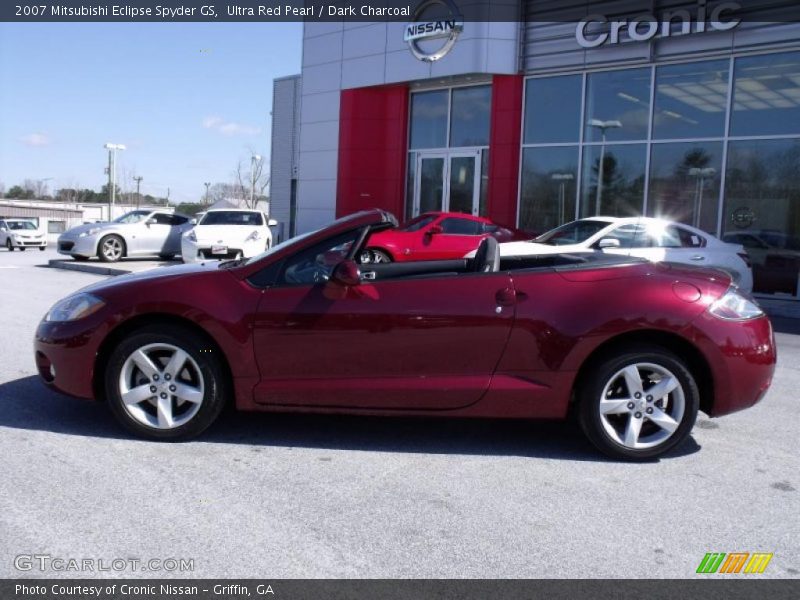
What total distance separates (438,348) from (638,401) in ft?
3.88

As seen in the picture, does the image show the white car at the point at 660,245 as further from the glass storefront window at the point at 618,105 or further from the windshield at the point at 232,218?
the windshield at the point at 232,218

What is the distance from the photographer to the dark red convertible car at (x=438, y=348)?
4.50 meters

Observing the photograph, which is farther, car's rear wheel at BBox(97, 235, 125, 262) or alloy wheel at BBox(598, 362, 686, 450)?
car's rear wheel at BBox(97, 235, 125, 262)

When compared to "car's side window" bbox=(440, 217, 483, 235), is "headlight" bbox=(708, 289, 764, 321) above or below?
below

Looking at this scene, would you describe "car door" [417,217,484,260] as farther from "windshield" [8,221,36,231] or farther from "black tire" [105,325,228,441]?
"windshield" [8,221,36,231]

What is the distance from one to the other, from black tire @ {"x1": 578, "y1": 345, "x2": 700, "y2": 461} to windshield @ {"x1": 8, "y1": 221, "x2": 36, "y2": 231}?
29.0m

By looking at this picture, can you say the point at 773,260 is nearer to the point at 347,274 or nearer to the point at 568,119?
the point at 568,119

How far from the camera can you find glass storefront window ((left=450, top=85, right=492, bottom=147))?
18953 mm

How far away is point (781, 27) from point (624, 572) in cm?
1391

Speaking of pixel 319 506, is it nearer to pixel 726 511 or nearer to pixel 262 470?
pixel 262 470

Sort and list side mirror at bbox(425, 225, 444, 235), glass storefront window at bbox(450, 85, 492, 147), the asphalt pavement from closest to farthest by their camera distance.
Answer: the asphalt pavement < side mirror at bbox(425, 225, 444, 235) < glass storefront window at bbox(450, 85, 492, 147)

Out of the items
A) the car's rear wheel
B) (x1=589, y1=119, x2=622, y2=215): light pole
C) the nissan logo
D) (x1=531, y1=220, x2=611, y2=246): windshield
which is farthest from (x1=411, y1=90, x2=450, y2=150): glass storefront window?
the car's rear wheel

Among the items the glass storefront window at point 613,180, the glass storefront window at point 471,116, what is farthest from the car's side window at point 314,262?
the glass storefront window at point 471,116

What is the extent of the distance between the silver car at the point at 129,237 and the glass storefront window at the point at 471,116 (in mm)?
7385
